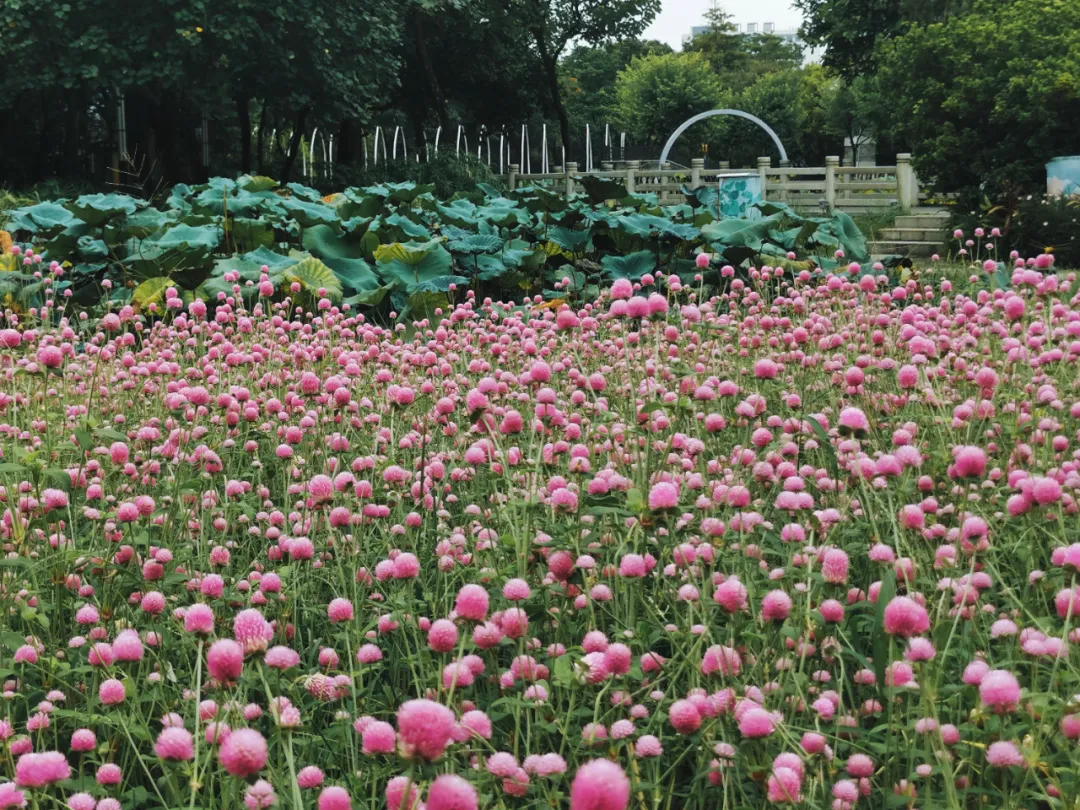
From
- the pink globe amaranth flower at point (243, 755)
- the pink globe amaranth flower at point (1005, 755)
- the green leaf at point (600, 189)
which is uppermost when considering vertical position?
the green leaf at point (600, 189)

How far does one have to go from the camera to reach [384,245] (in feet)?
28.7

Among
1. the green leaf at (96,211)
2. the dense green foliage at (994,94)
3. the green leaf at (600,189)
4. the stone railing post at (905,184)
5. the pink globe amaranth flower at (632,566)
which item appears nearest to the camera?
the pink globe amaranth flower at (632,566)

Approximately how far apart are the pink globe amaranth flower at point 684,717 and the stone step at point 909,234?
1724cm

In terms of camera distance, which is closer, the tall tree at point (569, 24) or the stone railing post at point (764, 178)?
the stone railing post at point (764, 178)

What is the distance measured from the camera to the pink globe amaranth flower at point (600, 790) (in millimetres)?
860

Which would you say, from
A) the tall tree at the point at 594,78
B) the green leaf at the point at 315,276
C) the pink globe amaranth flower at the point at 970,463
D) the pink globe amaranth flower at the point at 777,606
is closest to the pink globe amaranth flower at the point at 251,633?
the pink globe amaranth flower at the point at 777,606

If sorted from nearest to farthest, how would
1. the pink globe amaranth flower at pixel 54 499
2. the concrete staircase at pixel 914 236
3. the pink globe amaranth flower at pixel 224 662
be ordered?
the pink globe amaranth flower at pixel 224 662, the pink globe amaranth flower at pixel 54 499, the concrete staircase at pixel 914 236

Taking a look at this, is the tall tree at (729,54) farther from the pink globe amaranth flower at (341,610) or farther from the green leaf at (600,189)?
the pink globe amaranth flower at (341,610)

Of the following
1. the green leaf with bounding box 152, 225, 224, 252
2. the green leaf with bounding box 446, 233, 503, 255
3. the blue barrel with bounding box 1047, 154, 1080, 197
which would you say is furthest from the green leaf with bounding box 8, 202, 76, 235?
the blue barrel with bounding box 1047, 154, 1080, 197

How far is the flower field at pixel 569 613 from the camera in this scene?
1470 millimetres

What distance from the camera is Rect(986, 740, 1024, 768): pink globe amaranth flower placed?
1394mm

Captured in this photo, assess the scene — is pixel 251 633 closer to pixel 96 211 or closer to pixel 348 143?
pixel 96 211

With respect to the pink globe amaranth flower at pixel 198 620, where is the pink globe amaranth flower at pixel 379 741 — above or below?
below

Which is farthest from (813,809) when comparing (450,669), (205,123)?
(205,123)
